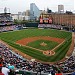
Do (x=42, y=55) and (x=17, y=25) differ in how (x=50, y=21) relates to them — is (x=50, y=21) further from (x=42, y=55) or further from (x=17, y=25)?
(x=42, y=55)

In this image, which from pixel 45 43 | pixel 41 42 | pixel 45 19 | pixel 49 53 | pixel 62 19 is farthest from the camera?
pixel 62 19

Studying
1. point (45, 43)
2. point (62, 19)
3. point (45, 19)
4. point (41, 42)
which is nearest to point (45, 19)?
point (45, 19)

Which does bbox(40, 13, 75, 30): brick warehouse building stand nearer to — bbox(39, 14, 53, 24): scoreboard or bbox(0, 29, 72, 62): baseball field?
bbox(39, 14, 53, 24): scoreboard

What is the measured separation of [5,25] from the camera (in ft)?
187

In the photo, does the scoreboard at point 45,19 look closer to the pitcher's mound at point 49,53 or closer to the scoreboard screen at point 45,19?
the scoreboard screen at point 45,19

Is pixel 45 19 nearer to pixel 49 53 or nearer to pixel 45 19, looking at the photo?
pixel 45 19

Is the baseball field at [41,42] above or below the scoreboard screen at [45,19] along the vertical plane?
below

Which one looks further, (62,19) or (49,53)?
(62,19)

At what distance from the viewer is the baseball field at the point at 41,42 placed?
3514cm

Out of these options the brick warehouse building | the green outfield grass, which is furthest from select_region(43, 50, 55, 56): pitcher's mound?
the brick warehouse building

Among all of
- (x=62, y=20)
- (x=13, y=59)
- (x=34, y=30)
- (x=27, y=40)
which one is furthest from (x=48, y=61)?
(x=62, y=20)

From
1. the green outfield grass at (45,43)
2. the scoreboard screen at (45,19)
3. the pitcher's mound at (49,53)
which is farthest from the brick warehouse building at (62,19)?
the pitcher's mound at (49,53)

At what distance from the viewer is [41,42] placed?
44094 mm

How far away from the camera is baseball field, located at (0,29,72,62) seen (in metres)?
35.1
